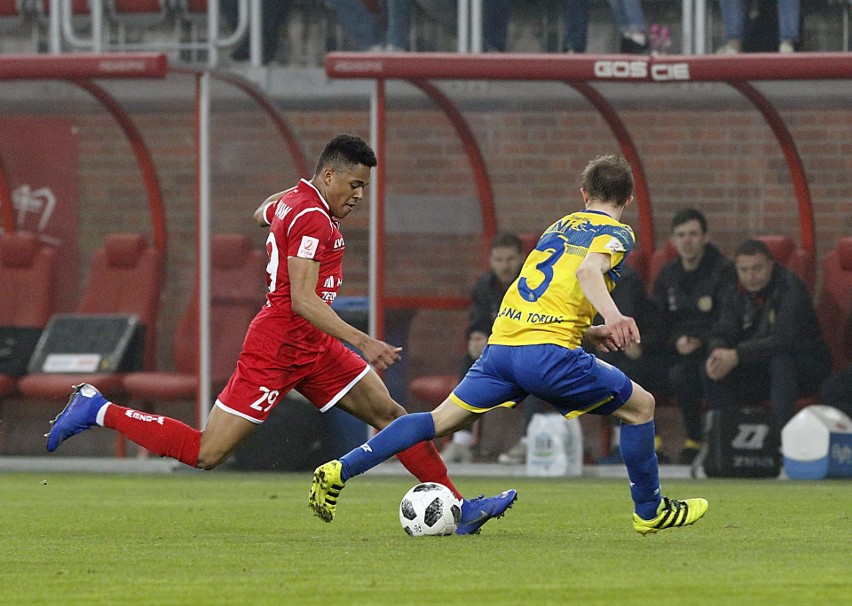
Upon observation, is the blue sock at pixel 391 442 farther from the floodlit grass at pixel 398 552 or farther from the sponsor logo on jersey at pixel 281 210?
the sponsor logo on jersey at pixel 281 210

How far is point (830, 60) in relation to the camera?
11.9 metres

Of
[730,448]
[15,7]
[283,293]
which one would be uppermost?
[15,7]

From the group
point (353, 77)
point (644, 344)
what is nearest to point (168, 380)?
point (353, 77)

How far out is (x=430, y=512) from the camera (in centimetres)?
704

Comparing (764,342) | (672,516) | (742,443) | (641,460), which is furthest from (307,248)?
(764,342)

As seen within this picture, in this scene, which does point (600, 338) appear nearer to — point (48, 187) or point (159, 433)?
point (159, 433)

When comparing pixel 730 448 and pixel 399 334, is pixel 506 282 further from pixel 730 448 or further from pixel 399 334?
pixel 730 448

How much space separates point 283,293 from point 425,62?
17.1 feet

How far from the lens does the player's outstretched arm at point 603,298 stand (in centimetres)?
639

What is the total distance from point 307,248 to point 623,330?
1.48 meters

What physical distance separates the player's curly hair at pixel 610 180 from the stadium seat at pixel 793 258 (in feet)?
19.4

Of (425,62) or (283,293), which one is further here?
(425,62)

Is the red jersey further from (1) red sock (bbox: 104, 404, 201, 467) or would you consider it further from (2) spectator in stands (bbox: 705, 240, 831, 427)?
(2) spectator in stands (bbox: 705, 240, 831, 427)

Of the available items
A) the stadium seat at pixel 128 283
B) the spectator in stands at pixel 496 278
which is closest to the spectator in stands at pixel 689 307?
the spectator in stands at pixel 496 278
